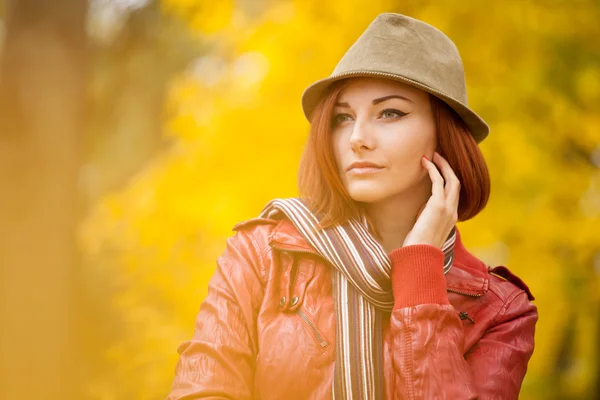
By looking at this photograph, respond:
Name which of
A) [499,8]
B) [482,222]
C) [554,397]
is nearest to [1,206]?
[482,222]

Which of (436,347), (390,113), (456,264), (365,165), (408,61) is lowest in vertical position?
(436,347)

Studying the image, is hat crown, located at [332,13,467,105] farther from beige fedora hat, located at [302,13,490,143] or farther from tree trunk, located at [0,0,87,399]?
tree trunk, located at [0,0,87,399]

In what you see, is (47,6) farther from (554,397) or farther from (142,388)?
(554,397)

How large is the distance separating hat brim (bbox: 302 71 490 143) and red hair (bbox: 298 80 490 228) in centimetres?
2

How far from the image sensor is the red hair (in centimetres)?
170

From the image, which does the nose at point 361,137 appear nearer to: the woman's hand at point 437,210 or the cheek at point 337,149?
the cheek at point 337,149

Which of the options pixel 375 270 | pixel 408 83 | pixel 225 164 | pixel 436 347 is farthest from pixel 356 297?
pixel 225 164

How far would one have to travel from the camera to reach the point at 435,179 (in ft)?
5.58

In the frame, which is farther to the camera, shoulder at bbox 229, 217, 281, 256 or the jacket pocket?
shoulder at bbox 229, 217, 281, 256

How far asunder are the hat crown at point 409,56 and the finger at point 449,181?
0.55 ft

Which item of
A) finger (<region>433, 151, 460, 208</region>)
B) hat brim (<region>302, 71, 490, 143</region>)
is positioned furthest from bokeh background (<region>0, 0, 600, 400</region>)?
finger (<region>433, 151, 460, 208</region>)

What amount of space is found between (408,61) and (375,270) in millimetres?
537

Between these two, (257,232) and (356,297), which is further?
(257,232)

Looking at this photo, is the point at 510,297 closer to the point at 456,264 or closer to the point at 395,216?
the point at 456,264
